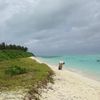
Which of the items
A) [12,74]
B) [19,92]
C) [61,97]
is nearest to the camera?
[19,92]

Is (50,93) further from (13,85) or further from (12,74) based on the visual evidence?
(12,74)

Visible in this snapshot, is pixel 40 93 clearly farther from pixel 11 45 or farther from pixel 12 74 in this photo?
pixel 11 45

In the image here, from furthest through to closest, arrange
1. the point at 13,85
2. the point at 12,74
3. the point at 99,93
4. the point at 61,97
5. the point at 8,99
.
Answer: the point at 12,74 < the point at 99,93 < the point at 13,85 < the point at 61,97 < the point at 8,99

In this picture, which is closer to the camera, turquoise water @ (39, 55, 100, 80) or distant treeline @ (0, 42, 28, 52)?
turquoise water @ (39, 55, 100, 80)

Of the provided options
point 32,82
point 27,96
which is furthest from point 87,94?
point 27,96

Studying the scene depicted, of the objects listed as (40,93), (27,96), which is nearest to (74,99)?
(40,93)

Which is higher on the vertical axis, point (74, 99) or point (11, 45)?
point (11, 45)

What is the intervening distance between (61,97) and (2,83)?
4.58 metres

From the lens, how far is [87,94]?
18219mm

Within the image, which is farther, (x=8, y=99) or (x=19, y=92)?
(x=19, y=92)

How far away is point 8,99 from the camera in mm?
13836

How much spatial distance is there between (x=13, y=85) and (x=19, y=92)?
2690mm

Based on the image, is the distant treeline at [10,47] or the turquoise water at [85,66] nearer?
the turquoise water at [85,66]

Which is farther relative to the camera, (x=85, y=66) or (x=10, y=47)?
(x=10, y=47)
